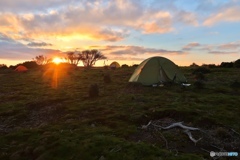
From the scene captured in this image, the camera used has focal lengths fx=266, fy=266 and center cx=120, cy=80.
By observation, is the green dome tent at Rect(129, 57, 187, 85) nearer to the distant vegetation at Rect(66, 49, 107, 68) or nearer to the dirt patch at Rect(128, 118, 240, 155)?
the dirt patch at Rect(128, 118, 240, 155)

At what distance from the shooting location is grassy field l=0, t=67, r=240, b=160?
9.73 meters

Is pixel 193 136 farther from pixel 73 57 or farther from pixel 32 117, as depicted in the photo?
pixel 73 57

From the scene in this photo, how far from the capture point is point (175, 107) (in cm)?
1509

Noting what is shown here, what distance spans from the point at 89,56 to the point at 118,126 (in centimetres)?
7822

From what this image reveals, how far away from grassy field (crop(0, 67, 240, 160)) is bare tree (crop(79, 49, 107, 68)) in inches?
2701

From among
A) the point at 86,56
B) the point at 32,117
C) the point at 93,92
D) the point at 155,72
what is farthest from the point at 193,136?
the point at 86,56

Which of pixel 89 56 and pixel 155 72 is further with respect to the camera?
pixel 89 56

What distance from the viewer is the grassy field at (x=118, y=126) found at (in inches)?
383

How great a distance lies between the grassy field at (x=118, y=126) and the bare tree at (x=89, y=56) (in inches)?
2701

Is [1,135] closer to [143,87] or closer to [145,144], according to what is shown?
[145,144]

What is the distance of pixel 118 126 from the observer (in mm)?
12539
